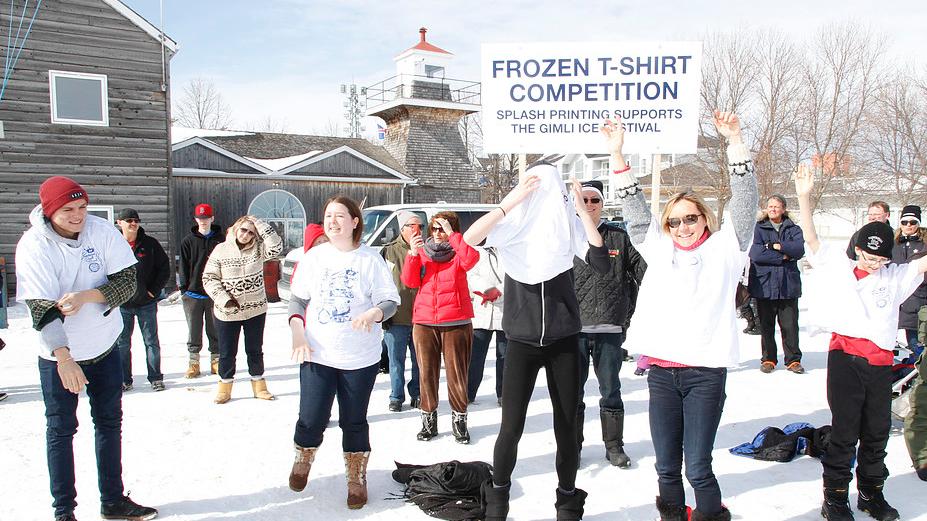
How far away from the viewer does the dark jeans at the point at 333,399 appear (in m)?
3.75

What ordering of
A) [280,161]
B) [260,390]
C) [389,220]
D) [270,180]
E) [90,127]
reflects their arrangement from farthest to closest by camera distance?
[280,161] < [270,180] < [90,127] < [389,220] < [260,390]

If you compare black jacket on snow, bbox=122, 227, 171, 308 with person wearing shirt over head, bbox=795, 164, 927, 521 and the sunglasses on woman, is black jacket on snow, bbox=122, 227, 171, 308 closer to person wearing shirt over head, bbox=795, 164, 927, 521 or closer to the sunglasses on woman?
the sunglasses on woman

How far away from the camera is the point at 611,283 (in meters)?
4.49

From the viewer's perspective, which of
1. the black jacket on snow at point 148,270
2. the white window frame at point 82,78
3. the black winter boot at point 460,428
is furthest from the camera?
the white window frame at point 82,78

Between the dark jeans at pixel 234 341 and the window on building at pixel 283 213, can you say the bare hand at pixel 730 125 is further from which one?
the window on building at pixel 283 213

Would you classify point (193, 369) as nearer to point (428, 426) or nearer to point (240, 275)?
point (240, 275)

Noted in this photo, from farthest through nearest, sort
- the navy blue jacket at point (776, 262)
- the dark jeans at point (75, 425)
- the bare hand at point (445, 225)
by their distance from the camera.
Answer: the navy blue jacket at point (776, 262) < the bare hand at point (445, 225) < the dark jeans at point (75, 425)

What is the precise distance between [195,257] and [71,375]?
147 inches

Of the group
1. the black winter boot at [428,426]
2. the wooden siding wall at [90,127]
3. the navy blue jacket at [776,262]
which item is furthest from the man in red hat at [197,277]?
the wooden siding wall at [90,127]

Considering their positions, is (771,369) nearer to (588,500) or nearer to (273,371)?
(588,500)

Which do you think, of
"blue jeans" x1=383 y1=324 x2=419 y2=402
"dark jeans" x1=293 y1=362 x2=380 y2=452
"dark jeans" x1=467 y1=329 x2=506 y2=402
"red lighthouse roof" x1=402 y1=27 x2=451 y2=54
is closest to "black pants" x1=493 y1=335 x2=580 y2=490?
"dark jeans" x1=293 y1=362 x2=380 y2=452

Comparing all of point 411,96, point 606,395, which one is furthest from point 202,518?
point 411,96

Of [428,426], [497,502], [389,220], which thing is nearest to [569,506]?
[497,502]

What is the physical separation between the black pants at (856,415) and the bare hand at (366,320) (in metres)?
2.71
